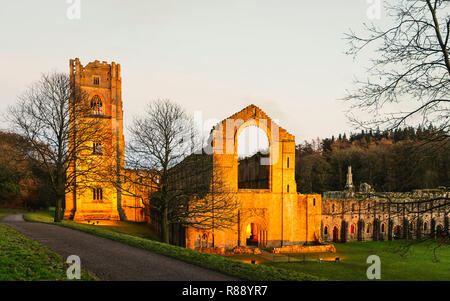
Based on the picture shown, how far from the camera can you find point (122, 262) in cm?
1186

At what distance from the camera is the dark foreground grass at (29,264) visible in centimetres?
868

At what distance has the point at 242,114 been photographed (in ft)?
103

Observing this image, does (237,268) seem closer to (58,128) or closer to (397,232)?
(58,128)

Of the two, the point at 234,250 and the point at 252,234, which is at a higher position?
the point at 234,250

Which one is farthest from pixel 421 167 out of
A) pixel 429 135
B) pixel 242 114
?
pixel 242 114

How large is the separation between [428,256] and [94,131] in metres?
32.6

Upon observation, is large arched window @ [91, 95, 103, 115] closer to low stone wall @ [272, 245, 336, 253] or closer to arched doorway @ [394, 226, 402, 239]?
low stone wall @ [272, 245, 336, 253]

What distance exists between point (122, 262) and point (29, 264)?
9.96ft

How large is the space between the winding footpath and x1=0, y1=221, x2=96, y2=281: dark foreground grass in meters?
0.77

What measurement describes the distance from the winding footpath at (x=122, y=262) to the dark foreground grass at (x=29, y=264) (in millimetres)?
772

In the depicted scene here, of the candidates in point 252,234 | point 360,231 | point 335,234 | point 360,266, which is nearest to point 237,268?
point 360,266

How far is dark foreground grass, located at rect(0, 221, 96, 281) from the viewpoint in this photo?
868 centimetres

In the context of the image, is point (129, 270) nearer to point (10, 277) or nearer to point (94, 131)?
point (10, 277)
